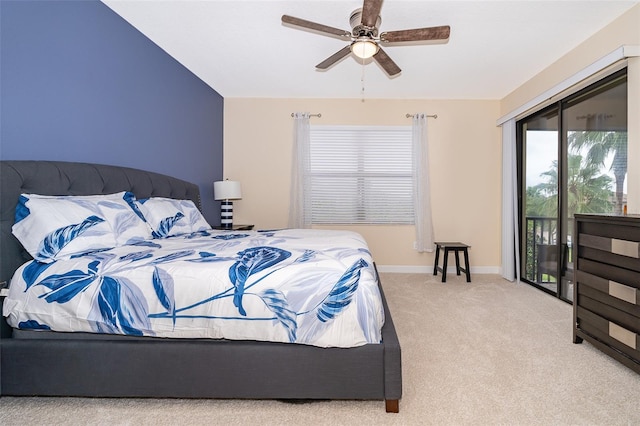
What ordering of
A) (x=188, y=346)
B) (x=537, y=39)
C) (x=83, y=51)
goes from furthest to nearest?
(x=537, y=39) → (x=83, y=51) → (x=188, y=346)

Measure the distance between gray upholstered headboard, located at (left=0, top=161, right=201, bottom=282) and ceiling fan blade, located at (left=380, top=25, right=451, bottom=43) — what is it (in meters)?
2.19

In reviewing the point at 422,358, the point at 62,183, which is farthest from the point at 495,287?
the point at 62,183

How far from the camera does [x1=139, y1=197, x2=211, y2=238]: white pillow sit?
2268 mm

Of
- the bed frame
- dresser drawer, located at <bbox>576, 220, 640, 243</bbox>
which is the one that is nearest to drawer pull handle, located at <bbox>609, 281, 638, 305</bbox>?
dresser drawer, located at <bbox>576, 220, 640, 243</bbox>

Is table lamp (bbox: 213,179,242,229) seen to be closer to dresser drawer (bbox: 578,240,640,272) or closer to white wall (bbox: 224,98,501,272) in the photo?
white wall (bbox: 224,98,501,272)

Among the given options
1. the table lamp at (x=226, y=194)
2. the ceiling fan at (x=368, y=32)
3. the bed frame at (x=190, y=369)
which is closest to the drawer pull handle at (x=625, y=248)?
the bed frame at (x=190, y=369)

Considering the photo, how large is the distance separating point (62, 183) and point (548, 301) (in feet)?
13.6

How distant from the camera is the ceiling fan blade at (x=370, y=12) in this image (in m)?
1.81

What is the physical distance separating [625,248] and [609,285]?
26 cm

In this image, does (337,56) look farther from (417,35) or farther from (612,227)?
(612,227)

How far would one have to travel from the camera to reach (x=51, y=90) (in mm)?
1894

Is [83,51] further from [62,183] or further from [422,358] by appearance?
[422,358]

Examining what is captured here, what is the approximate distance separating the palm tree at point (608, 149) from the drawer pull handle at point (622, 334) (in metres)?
1.14

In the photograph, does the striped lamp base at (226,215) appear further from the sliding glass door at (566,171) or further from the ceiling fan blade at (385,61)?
the sliding glass door at (566,171)
